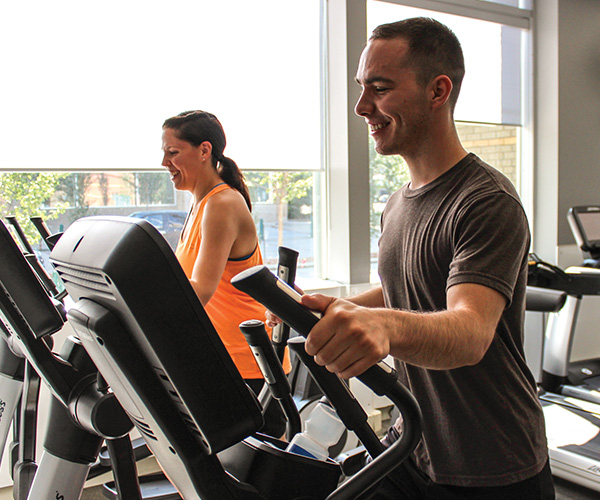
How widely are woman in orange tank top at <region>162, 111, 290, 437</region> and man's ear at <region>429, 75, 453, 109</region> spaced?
848 millimetres

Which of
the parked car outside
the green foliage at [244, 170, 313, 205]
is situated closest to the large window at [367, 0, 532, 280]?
the green foliage at [244, 170, 313, 205]

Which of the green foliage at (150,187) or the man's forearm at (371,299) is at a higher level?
the green foliage at (150,187)

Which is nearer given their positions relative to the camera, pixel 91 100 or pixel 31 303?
pixel 31 303

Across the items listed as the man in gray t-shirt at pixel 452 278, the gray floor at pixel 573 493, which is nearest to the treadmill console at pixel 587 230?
the gray floor at pixel 573 493

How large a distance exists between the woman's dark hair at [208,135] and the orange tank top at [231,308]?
0.16 m

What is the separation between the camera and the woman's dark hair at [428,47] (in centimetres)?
123

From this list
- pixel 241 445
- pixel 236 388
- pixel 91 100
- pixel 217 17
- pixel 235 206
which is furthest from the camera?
pixel 217 17

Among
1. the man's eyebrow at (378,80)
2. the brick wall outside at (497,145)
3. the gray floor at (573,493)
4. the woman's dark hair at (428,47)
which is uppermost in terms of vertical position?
the brick wall outside at (497,145)

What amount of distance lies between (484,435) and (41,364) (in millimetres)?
893

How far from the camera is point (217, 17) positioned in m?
3.29

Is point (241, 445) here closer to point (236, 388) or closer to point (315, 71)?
point (236, 388)

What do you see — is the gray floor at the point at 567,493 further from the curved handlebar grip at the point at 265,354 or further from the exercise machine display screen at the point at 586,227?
the curved handlebar grip at the point at 265,354

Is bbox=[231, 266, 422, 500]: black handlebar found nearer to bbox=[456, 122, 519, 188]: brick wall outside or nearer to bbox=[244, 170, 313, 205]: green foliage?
bbox=[244, 170, 313, 205]: green foliage

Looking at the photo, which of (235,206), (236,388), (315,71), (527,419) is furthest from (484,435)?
(315,71)
